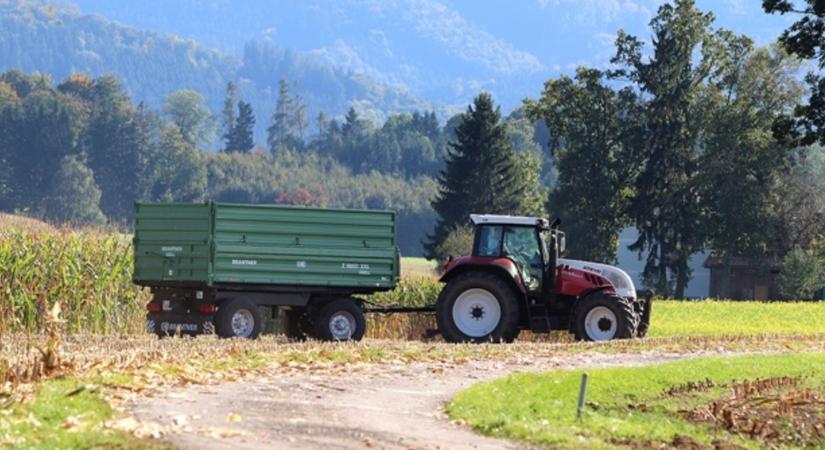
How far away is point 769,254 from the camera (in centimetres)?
9494

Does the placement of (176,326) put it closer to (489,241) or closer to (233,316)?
(233,316)

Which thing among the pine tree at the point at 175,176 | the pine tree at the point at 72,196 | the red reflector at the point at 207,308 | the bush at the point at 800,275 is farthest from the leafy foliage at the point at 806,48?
the pine tree at the point at 175,176

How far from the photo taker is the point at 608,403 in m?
19.2

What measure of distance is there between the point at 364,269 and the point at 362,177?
547 feet

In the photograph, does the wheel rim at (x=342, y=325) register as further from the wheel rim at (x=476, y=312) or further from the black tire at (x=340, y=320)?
the wheel rim at (x=476, y=312)

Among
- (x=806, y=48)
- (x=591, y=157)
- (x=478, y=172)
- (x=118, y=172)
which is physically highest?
(x=118, y=172)

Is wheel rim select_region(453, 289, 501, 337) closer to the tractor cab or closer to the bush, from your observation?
the tractor cab

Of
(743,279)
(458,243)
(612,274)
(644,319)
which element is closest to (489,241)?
(612,274)

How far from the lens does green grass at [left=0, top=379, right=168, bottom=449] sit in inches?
520

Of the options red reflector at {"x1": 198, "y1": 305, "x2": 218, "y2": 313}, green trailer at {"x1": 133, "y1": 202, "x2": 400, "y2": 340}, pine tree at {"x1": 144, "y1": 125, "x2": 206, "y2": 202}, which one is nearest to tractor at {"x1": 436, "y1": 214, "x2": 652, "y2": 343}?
green trailer at {"x1": 133, "y1": 202, "x2": 400, "y2": 340}

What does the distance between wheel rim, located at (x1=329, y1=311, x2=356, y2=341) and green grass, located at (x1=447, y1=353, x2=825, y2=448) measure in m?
7.24

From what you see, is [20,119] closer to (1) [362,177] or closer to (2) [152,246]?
(1) [362,177]

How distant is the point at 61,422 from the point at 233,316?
46.4 feet

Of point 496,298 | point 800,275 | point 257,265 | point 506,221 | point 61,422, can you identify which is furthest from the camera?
point 800,275
